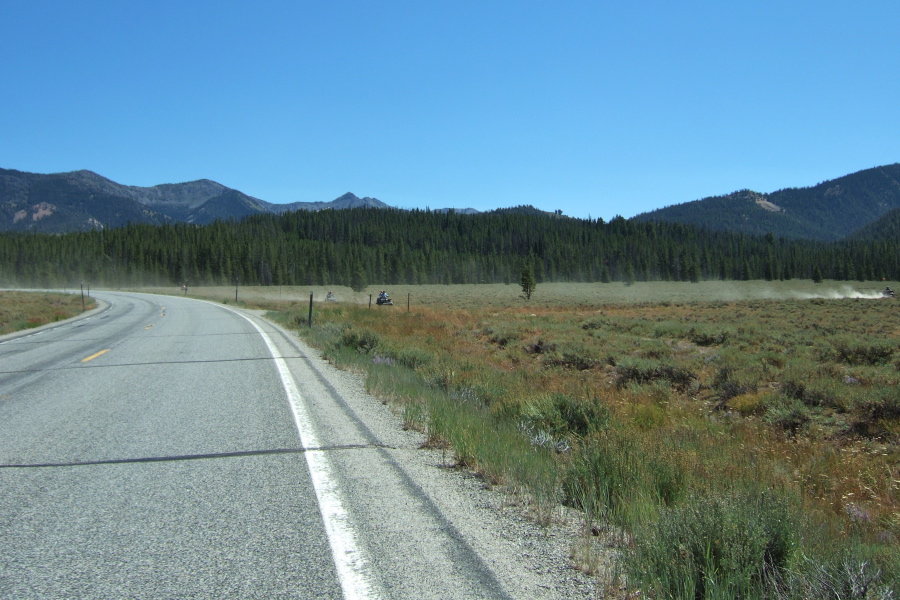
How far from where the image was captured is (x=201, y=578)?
3016mm

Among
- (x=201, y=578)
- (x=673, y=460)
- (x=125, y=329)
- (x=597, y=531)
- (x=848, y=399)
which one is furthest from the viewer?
(x=125, y=329)

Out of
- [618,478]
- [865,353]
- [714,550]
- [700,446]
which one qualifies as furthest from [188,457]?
[865,353]

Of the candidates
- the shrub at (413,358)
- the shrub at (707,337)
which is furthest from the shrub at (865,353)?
the shrub at (413,358)

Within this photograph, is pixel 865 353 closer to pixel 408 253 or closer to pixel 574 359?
pixel 574 359

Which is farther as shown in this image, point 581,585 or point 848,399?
point 848,399

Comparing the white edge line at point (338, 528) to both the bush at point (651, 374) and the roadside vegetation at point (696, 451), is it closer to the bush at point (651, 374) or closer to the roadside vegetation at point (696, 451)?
the roadside vegetation at point (696, 451)

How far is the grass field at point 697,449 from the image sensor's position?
9.59 ft

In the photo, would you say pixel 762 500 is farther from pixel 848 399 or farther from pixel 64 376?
pixel 64 376

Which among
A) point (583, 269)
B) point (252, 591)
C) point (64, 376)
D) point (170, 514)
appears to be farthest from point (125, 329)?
point (583, 269)

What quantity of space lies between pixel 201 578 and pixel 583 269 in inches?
5920

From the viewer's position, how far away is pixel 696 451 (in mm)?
5922

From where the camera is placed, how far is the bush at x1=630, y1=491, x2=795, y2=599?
2742 millimetres

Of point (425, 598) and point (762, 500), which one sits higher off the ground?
point (762, 500)

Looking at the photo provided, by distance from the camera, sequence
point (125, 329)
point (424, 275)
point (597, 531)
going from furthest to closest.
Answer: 1. point (424, 275)
2. point (125, 329)
3. point (597, 531)
